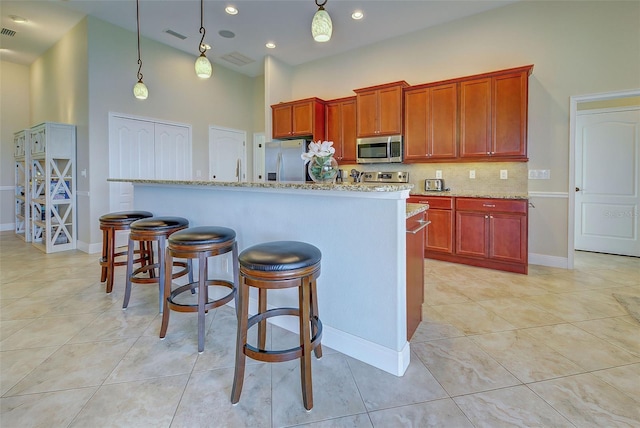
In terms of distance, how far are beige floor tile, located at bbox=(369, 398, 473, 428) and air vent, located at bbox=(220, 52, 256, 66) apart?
5.89m

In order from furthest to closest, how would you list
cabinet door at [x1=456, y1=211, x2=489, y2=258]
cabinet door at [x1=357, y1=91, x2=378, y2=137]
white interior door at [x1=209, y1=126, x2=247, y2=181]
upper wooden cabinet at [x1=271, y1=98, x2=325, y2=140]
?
1. white interior door at [x1=209, y1=126, x2=247, y2=181]
2. upper wooden cabinet at [x1=271, y1=98, x2=325, y2=140]
3. cabinet door at [x1=357, y1=91, x2=378, y2=137]
4. cabinet door at [x1=456, y1=211, x2=489, y2=258]

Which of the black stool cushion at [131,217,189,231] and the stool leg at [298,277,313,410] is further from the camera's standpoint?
the black stool cushion at [131,217,189,231]

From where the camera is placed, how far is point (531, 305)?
2594mm

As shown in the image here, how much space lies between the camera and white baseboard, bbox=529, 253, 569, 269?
371 centimetres

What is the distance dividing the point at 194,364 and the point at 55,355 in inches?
35.3

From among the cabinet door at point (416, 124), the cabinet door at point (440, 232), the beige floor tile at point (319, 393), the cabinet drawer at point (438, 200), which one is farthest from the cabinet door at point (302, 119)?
the beige floor tile at point (319, 393)

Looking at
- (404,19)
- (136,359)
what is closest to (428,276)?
(136,359)

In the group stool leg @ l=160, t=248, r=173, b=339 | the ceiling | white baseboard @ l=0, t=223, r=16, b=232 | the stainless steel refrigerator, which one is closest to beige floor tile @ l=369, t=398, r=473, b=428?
stool leg @ l=160, t=248, r=173, b=339

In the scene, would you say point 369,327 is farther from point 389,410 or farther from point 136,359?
point 136,359

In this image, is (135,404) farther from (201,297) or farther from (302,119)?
(302,119)

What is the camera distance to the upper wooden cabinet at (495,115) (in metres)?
3.58

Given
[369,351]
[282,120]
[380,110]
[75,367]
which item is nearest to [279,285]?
[369,351]

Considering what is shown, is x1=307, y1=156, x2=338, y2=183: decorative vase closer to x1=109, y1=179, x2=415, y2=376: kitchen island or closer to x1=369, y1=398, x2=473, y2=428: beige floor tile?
x1=109, y1=179, x2=415, y2=376: kitchen island

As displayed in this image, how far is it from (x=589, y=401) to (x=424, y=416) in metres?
0.83
